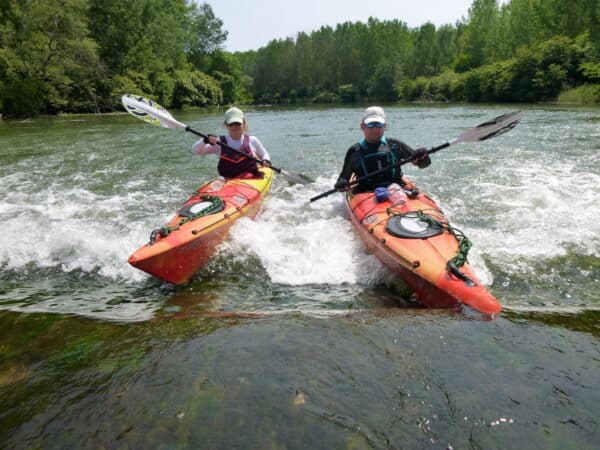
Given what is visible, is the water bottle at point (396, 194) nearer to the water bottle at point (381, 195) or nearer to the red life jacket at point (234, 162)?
the water bottle at point (381, 195)

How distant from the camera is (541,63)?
1135 inches

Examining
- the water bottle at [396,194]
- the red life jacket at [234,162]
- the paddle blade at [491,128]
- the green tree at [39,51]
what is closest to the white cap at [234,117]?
the red life jacket at [234,162]

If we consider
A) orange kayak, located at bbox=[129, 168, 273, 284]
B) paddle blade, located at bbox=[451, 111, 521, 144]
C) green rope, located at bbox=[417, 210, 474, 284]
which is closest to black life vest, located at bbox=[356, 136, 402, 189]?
paddle blade, located at bbox=[451, 111, 521, 144]

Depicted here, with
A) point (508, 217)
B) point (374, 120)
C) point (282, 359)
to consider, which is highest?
point (374, 120)

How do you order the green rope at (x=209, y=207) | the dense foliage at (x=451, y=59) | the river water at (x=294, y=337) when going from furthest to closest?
1. the dense foliage at (x=451, y=59)
2. the green rope at (x=209, y=207)
3. the river water at (x=294, y=337)

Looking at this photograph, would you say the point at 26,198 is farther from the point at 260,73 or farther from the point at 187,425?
the point at 260,73

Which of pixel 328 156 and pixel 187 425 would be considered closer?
pixel 187 425

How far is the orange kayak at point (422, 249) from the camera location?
2.88 metres

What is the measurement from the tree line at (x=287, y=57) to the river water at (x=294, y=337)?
19.6m

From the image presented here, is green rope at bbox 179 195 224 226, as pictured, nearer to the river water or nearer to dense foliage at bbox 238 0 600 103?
the river water

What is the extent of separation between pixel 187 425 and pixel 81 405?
1.60 ft

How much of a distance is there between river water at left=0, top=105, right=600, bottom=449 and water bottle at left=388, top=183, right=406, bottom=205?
62cm

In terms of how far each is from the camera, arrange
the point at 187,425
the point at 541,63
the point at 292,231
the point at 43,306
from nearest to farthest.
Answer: the point at 187,425
the point at 43,306
the point at 292,231
the point at 541,63

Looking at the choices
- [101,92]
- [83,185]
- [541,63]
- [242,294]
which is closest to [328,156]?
[83,185]
